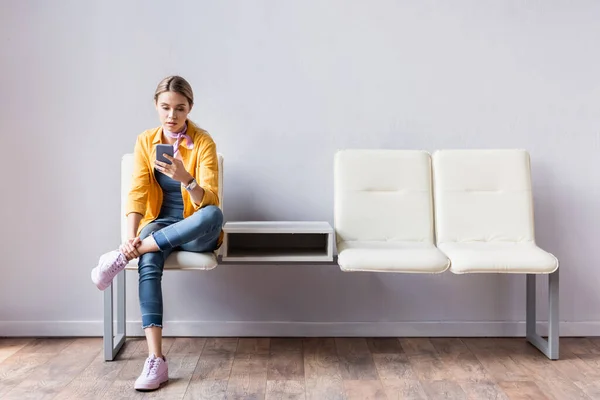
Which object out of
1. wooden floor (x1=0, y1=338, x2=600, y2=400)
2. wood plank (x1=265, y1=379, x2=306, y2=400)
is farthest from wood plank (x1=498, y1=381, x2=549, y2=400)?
wood plank (x1=265, y1=379, x2=306, y2=400)

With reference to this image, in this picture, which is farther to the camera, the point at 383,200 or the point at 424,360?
the point at 383,200

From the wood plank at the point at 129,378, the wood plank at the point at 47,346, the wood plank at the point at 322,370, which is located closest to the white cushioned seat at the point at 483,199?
the wood plank at the point at 322,370

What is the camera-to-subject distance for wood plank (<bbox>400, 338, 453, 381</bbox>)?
258 centimetres

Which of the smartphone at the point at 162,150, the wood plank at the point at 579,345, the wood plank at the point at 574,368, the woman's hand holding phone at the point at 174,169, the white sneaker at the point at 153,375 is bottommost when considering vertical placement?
the wood plank at the point at 574,368

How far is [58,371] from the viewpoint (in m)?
2.64

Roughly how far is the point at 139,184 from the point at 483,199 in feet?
5.31

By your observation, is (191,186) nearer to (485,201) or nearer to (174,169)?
(174,169)

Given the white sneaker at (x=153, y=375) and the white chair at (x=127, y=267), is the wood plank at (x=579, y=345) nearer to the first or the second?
the white chair at (x=127, y=267)

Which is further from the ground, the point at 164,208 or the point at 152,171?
the point at 152,171

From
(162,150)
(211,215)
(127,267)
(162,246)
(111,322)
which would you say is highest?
(162,150)

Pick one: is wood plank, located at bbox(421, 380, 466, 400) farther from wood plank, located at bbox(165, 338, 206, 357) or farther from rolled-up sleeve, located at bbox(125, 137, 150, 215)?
rolled-up sleeve, located at bbox(125, 137, 150, 215)

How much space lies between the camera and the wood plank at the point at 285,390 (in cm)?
234

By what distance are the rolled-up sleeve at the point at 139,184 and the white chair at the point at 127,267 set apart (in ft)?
0.60

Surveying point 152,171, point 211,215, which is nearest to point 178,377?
point 211,215
